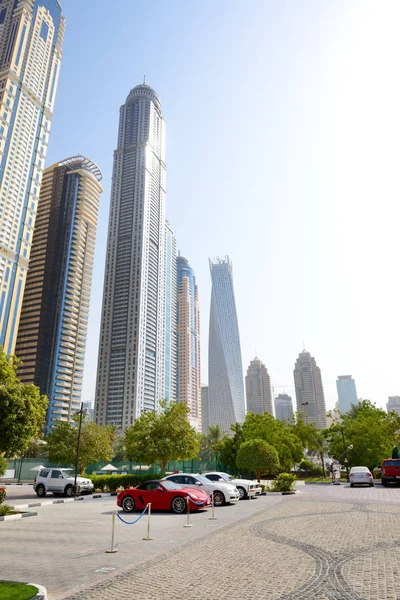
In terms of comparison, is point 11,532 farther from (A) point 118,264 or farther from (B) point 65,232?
(A) point 118,264

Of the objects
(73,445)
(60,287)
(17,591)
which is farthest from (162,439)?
(60,287)

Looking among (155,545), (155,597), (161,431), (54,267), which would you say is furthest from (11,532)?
(54,267)

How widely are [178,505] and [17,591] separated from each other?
11343mm

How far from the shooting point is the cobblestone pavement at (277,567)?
6031 mm

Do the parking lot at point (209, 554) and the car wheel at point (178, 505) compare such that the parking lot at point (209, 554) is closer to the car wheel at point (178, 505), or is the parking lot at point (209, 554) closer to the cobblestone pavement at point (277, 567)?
the cobblestone pavement at point (277, 567)

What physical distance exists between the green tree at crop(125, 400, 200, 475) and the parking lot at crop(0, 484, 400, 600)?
57.3ft

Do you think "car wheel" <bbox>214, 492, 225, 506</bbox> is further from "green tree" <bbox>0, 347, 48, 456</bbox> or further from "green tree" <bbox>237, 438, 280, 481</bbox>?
"green tree" <bbox>237, 438, 280, 481</bbox>

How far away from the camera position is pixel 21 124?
124 m

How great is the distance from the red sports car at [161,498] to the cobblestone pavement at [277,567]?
14.6ft

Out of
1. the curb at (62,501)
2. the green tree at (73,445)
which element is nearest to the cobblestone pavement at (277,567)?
the curb at (62,501)

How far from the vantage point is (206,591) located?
6.15 m

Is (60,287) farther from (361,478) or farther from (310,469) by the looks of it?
(361,478)

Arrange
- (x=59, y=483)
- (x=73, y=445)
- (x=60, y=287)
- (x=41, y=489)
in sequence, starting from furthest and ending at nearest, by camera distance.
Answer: (x=60, y=287) < (x=73, y=445) < (x=41, y=489) < (x=59, y=483)

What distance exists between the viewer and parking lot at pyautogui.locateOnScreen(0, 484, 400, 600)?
20.8ft
